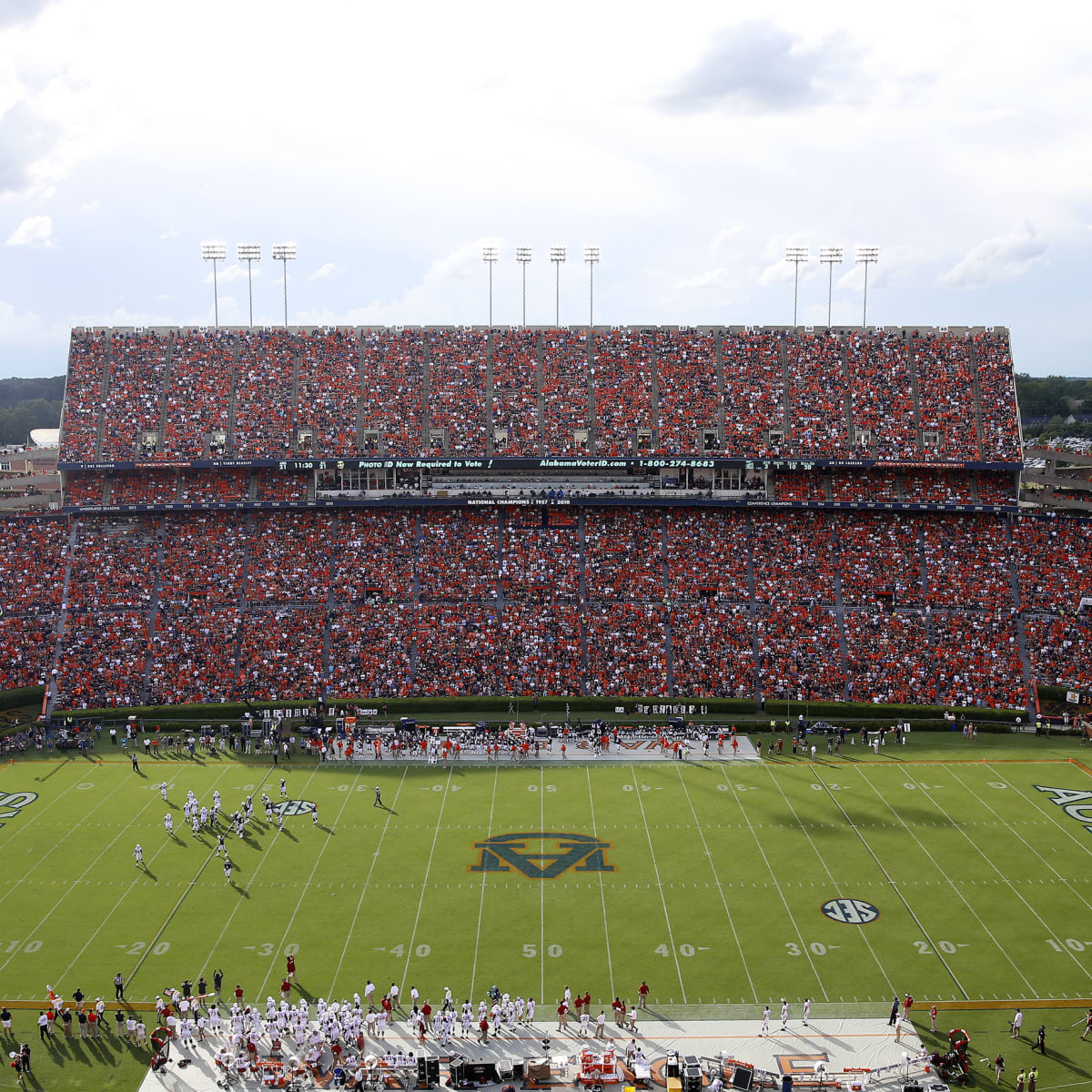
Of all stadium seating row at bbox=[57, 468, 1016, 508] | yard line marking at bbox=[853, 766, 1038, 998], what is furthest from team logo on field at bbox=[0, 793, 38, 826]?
yard line marking at bbox=[853, 766, 1038, 998]

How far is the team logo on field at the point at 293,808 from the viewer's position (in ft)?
121

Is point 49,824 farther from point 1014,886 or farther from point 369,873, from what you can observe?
point 1014,886

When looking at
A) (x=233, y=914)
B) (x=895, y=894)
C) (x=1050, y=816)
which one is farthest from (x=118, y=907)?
(x=1050, y=816)

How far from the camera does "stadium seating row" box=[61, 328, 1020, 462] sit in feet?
188

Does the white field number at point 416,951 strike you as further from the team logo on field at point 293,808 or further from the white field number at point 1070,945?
the white field number at point 1070,945

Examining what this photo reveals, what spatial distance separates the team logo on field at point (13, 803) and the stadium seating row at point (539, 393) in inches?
904

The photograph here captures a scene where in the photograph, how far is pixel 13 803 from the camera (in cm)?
3759

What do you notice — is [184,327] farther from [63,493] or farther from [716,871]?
[716,871]

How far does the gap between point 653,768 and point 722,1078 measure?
18.8 m

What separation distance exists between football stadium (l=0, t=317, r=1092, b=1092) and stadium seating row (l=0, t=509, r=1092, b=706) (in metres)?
0.19

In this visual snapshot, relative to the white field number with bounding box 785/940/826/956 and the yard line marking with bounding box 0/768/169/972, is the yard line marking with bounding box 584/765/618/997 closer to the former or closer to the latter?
the white field number with bounding box 785/940/826/956

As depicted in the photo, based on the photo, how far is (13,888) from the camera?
3145cm

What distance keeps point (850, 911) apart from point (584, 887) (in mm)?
7680

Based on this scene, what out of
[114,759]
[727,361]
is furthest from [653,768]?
[727,361]
